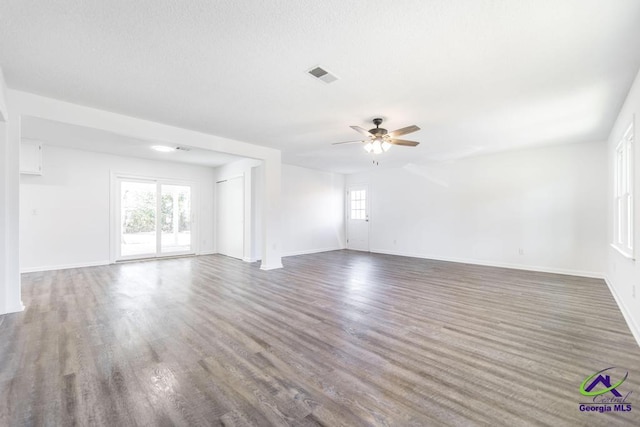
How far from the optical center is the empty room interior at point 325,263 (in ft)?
6.04

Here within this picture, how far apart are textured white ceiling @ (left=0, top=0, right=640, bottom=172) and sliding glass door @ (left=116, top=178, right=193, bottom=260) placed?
3.60 meters

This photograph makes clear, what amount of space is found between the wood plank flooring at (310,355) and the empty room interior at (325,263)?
19 millimetres

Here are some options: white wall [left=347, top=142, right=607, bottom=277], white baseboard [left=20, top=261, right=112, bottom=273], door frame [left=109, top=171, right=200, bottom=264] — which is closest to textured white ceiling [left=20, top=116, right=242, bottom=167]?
door frame [left=109, top=171, right=200, bottom=264]

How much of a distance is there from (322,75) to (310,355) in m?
2.53

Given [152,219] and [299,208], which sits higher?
[299,208]

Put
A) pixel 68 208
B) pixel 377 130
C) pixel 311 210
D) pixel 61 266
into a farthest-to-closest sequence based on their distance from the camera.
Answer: pixel 311 210
pixel 68 208
pixel 61 266
pixel 377 130

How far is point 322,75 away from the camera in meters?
2.74

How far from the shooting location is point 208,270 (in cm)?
568

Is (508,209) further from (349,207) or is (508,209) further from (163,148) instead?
(163,148)

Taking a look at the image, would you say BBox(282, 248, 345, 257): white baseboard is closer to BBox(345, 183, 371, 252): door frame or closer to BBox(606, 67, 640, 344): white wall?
BBox(345, 183, 371, 252): door frame

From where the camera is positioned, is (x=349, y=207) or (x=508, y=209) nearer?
(x=508, y=209)

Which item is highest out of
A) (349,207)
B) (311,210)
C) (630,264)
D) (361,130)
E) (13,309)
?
(361,130)

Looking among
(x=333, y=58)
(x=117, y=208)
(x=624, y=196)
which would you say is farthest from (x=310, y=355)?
(x=117, y=208)

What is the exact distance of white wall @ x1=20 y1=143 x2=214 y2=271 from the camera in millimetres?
5461
